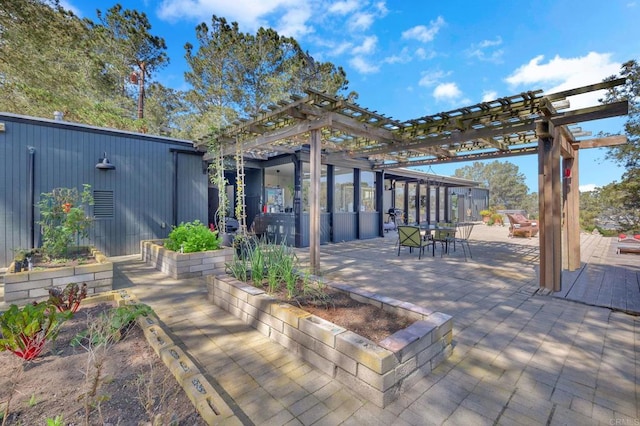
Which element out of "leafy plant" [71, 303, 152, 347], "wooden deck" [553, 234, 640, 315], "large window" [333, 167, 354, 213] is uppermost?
"large window" [333, 167, 354, 213]

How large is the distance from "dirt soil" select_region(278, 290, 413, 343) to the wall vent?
5.68 metres

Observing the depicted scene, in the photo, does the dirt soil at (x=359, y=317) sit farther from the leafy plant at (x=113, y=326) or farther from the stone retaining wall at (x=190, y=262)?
the stone retaining wall at (x=190, y=262)

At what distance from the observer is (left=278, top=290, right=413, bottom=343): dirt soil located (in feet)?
6.98

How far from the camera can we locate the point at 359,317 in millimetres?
2375

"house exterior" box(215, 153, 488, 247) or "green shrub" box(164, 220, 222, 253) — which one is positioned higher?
"house exterior" box(215, 153, 488, 247)

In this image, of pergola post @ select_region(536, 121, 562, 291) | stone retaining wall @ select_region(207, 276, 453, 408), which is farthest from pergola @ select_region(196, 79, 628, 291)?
stone retaining wall @ select_region(207, 276, 453, 408)

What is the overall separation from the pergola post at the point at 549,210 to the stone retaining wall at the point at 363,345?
275cm

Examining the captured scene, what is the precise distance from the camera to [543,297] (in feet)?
12.0

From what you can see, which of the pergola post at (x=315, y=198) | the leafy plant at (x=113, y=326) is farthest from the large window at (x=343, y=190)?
the leafy plant at (x=113, y=326)

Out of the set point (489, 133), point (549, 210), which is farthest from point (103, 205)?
point (549, 210)

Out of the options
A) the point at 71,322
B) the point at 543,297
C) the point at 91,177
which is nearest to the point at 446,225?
the point at 543,297

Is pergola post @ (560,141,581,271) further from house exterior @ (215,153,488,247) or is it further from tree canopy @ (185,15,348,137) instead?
tree canopy @ (185,15,348,137)

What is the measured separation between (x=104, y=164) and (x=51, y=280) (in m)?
3.33

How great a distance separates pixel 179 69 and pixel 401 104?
56.2 ft
